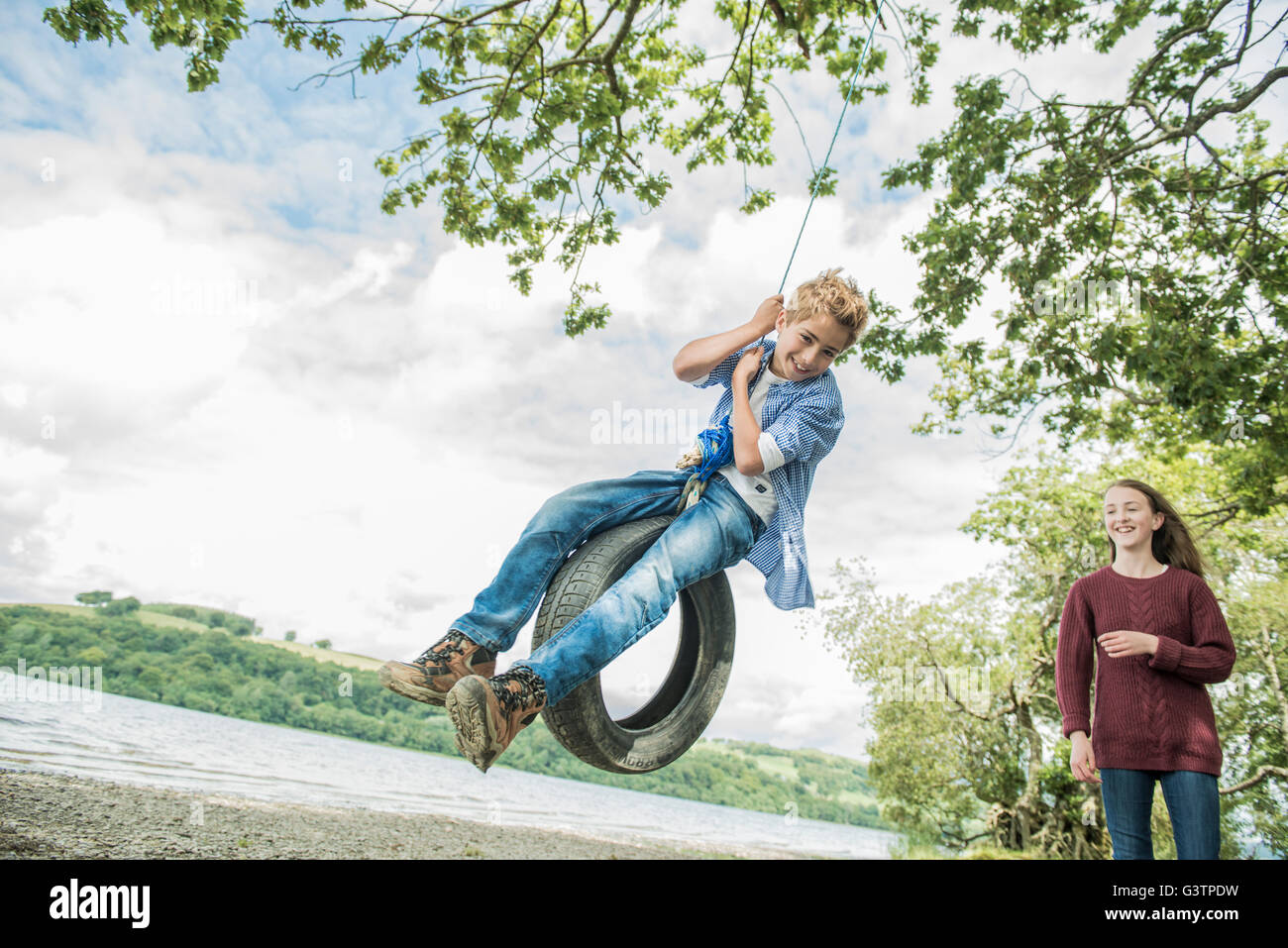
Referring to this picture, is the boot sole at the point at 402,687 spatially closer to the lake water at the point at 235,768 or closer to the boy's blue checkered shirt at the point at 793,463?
the boy's blue checkered shirt at the point at 793,463

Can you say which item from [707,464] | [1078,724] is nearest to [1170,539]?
[1078,724]

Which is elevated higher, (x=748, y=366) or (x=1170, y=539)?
(x=748, y=366)

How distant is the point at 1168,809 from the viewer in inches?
94.0

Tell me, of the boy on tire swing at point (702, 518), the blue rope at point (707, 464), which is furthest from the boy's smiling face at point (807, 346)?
the blue rope at point (707, 464)

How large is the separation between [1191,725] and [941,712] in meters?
14.6

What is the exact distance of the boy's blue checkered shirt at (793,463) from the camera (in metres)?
2.38

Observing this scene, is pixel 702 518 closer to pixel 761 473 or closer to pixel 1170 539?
pixel 761 473

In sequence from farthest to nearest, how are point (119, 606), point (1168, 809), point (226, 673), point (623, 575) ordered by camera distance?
point (226, 673), point (119, 606), point (1168, 809), point (623, 575)

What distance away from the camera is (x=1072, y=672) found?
2.69 m

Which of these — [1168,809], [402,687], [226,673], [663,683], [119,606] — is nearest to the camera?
[402,687]

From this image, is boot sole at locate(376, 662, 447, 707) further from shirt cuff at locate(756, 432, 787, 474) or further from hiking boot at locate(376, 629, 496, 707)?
shirt cuff at locate(756, 432, 787, 474)

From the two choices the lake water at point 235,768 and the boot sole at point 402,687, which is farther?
the lake water at point 235,768

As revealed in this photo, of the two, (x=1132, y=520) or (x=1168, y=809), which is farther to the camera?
(x=1132, y=520)

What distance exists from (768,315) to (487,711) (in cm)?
154
